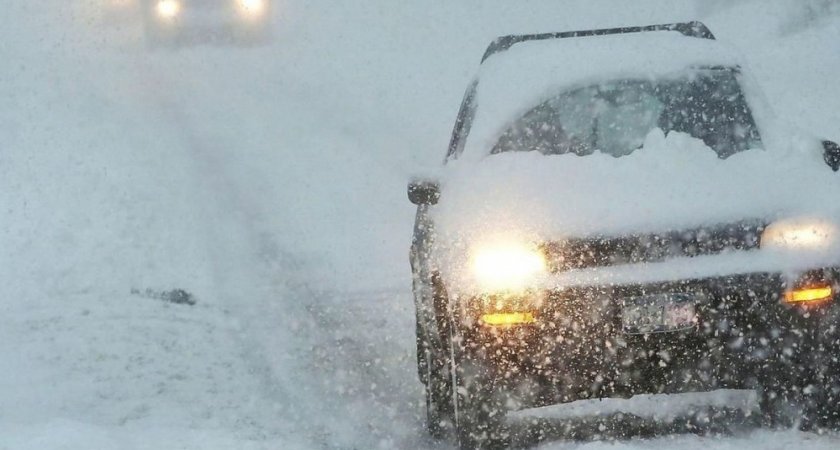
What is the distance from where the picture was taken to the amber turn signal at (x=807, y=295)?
4078mm

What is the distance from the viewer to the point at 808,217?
14.0ft

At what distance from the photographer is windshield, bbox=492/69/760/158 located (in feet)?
17.3

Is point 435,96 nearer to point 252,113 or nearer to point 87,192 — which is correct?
point 252,113

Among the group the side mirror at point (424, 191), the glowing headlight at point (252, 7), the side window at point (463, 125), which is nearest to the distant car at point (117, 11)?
the glowing headlight at point (252, 7)

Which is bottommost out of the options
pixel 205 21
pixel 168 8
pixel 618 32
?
pixel 618 32

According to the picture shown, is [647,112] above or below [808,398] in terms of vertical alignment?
above

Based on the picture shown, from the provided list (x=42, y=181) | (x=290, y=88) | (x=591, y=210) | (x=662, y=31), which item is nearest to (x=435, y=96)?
(x=290, y=88)

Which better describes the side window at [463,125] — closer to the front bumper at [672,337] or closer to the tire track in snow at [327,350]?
the tire track in snow at [327,350]

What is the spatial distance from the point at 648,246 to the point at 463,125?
197cm

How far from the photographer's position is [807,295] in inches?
161

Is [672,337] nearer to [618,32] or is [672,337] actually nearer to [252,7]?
[618,32]

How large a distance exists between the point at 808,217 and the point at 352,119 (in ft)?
44.5

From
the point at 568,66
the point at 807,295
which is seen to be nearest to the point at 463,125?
the point at 568,66

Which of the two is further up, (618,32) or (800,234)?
(618,32)
